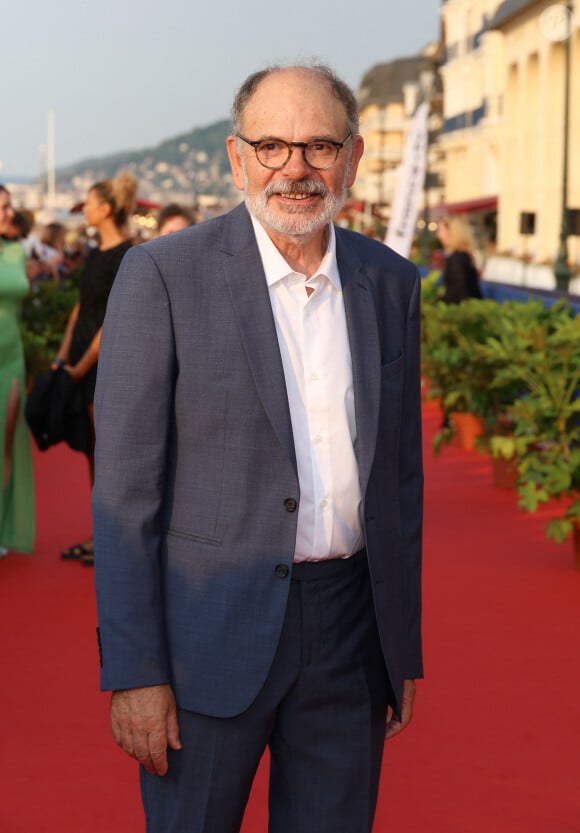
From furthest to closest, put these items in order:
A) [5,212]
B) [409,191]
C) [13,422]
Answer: [409,191] → [13,422] → [5,212]

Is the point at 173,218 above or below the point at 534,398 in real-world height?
above

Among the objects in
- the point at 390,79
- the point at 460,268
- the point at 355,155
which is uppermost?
the point at 390,79

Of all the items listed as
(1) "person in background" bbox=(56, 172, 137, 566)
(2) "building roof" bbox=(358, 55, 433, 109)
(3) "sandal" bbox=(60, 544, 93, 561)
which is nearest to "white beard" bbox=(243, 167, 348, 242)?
(1) "person in background" bbox=(56, 172, 137, 566)

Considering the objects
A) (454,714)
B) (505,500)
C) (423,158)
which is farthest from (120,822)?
(423,158)

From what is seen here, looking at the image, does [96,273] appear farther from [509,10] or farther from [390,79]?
[390,79]

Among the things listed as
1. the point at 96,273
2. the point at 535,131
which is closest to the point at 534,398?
the point at 96,273

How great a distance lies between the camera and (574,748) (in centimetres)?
561

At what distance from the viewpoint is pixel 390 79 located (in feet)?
468

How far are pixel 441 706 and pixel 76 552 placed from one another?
10.6 feet

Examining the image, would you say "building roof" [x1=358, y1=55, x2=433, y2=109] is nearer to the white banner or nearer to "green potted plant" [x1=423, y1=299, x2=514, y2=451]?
the white banner

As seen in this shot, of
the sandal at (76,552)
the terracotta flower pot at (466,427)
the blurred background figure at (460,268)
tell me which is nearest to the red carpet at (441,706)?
the sandal at (76,552)

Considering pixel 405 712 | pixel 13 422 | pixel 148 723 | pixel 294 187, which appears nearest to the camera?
pixel 148 723

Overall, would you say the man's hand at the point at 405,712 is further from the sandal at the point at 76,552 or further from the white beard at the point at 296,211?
the sandal at the point at 76,552

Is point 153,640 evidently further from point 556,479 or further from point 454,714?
point 556,479
